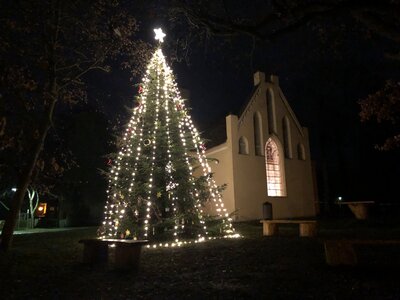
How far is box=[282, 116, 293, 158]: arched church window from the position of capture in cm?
2381

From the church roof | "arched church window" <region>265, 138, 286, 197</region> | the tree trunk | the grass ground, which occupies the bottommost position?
the grass ground

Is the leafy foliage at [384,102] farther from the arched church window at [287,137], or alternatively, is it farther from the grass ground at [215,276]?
the arched church window at [287,137]

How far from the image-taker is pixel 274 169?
2341cm

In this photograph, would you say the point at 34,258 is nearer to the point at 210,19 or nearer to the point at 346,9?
the point at 210,19

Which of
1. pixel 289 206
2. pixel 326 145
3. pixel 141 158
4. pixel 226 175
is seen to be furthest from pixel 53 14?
pixel 326 145

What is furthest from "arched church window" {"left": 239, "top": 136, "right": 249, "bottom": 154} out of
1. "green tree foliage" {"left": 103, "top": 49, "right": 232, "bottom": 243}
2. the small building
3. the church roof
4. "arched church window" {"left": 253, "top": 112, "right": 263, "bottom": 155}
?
"green tree foliage" {"left": 103, "top": 49, "right": 232, "bottom": 243}

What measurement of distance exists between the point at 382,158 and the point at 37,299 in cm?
3665

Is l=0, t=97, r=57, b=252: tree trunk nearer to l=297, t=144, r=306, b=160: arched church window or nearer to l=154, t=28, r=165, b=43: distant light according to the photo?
l=154, t=28, r=165, b=43: distant light

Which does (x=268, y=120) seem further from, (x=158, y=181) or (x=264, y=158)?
(x=158, y=181)

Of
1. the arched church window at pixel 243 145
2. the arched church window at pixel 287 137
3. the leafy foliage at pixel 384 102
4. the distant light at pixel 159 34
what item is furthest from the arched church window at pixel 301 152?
the distant light at pixel 159 34

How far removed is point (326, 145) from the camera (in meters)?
30.2

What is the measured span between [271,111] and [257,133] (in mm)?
2053

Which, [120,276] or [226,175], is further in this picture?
[226,175]

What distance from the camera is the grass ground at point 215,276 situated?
5285mm
